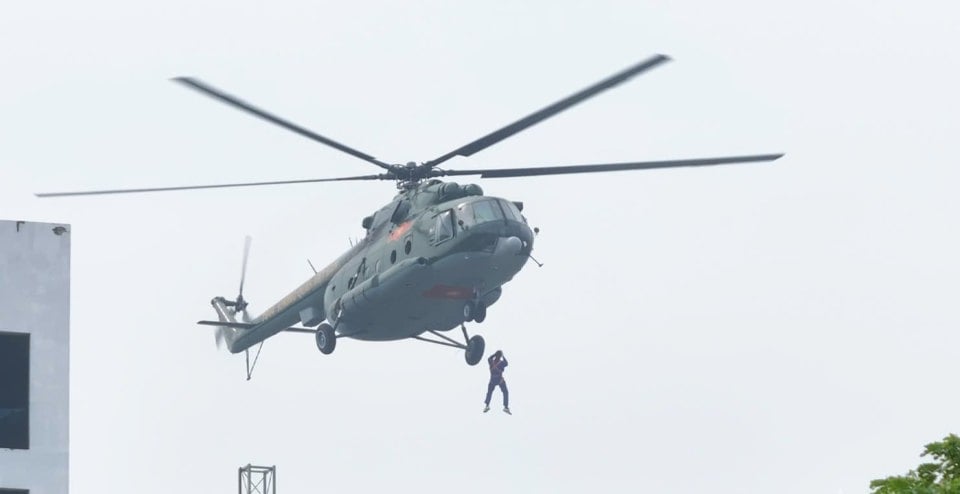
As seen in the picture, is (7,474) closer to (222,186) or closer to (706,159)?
(222,186)

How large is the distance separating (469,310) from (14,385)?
41.5ft

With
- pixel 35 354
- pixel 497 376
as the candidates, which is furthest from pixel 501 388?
pixel 35 354

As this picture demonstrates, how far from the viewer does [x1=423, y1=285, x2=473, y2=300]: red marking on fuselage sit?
42.3 meters

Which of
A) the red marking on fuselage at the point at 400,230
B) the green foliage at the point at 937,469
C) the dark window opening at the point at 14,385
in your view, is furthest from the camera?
the red marking on fuselage at the point at 400,230

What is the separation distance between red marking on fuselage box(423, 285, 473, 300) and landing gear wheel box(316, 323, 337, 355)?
4350mm

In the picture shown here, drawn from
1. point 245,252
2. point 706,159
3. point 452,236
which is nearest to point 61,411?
point 452,236

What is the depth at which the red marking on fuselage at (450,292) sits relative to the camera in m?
42.3

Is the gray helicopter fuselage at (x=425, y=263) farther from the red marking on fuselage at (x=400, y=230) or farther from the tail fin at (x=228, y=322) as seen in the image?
the tail fin at (x=228, y=322)

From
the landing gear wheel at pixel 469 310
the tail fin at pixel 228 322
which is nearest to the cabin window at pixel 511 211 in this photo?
the landing gear wheel at pixel 469 310

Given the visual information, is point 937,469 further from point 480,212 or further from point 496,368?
point 496,368

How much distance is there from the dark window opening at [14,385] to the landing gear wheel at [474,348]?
15.2m

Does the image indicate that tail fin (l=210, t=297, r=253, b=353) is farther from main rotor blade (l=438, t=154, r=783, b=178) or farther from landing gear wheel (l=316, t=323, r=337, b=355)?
main rotor blade (l=438, t=154, r=783, b=178)

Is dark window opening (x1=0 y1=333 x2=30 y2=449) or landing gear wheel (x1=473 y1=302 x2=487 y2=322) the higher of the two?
landing gear wheel (x1=473 y1=302 x2=487 y2=322)

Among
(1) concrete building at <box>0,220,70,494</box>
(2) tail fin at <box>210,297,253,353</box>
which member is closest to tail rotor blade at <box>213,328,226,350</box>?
(2) tail fin at <box>210,297,253,353</box>
